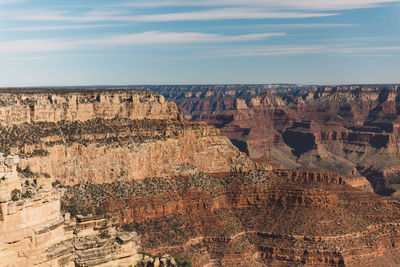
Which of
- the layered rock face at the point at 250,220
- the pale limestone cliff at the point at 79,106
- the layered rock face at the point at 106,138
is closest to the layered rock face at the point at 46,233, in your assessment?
the layered rock face at the point at 106,138

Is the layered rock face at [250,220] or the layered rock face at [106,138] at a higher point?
the layered rock face at [106,138]

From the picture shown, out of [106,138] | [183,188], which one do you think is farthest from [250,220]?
[106,138]

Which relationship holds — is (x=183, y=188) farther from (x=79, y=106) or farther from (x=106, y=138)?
(x=79, y=106)

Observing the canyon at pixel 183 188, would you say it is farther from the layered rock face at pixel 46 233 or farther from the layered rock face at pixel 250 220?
the layered rock face at pixel 46 233

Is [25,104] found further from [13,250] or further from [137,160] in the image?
[13,250]

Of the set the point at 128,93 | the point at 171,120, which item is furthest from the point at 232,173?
the point at 128,93

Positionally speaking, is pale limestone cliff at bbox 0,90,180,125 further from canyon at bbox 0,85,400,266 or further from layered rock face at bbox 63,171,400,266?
layered rock face at bbox 63,171,400,266
